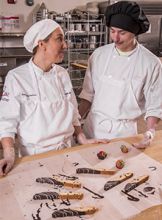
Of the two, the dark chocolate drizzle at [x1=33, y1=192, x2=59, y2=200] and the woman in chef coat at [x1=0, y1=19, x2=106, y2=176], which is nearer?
the dark chocolate drizzle at [x1=33, y1=192, x2=59, y2=200]

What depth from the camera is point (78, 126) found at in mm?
1589

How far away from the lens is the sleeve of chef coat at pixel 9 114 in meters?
1.28


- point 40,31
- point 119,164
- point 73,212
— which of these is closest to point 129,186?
point 119,164

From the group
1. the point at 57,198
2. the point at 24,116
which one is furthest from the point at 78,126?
the point at 57,198

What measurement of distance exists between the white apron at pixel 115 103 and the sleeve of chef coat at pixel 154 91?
0.08 meters

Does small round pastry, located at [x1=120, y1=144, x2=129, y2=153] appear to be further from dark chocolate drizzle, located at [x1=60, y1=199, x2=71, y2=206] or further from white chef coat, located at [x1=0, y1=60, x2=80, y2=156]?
dark chocolate drizzle, located at [x1=60, y1=199, x2=71, y2=206]

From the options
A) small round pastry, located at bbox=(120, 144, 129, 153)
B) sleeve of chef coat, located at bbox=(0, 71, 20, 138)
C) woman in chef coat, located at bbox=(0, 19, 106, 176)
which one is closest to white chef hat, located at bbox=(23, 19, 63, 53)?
woman in chef coat, located at bbox=(0, 19, 106, 176)

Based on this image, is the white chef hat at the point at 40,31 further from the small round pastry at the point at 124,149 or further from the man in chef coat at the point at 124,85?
the small round pastry at the point at 124,149

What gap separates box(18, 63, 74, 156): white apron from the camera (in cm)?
135

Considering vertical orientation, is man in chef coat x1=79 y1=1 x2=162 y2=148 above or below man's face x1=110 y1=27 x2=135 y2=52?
below

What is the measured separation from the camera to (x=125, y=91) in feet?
5.35

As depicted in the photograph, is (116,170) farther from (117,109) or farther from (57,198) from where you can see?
(117,109)

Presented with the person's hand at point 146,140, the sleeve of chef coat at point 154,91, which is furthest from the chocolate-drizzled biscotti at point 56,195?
the sleeve of chef coat at point 154,91

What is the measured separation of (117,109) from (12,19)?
2.37 metres
